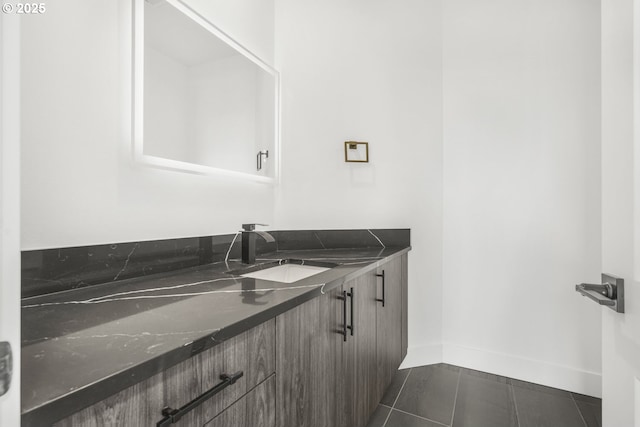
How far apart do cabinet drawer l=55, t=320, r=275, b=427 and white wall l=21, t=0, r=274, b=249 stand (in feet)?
2.18

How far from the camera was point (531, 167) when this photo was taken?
205 centimetres

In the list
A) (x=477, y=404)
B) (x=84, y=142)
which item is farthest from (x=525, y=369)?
(x=84, y=142)

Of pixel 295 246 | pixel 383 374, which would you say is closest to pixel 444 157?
pixel 295 246

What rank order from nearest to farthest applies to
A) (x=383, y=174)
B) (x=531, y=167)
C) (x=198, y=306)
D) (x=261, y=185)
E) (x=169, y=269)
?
(x=198, y=306) → (x=169, y=269) → (x=261, y=185) → (x=531, y=167) → (x=383, y=174)

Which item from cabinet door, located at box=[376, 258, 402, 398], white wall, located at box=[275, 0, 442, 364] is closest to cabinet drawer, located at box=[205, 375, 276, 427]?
cabinet door, located at box=[376, 258, 402, 398]

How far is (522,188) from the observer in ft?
6.81

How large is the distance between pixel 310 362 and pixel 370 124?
1668 millimetres

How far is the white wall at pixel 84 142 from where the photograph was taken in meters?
0.90

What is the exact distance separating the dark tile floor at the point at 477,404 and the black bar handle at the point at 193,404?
1298 mm

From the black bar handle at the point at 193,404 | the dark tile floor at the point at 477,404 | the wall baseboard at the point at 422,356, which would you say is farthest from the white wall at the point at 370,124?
the black bar handle at the point at 193,404

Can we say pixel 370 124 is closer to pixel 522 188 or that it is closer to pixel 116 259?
pixel 522 188

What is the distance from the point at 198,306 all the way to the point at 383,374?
1.25 metres

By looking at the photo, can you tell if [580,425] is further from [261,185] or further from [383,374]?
[261,185]

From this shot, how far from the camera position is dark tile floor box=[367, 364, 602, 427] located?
65.0 inches
